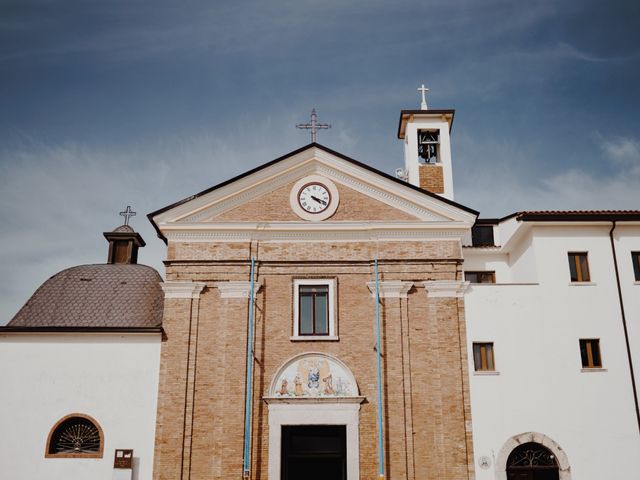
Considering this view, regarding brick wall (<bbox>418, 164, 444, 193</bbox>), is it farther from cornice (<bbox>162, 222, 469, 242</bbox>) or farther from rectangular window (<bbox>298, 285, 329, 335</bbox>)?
rectangular window (<bbox>298, 285, 329, 335</bbox>)

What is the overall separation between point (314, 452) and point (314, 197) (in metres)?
7.32

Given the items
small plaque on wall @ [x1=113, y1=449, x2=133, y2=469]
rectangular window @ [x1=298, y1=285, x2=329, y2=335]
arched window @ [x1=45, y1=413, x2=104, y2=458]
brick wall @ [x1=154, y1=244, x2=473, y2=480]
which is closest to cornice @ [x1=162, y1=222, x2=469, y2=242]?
brick wall @ [x1=154, y1=244, x2=473, y2=480]

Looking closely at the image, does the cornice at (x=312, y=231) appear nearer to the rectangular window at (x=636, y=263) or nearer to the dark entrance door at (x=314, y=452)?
the rectangular window at (x=636, y=263)

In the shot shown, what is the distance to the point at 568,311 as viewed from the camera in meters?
17.4

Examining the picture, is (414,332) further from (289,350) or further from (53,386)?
(53,386)

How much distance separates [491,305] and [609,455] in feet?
16.3

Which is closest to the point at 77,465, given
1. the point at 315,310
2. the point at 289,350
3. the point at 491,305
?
the point at 289,350

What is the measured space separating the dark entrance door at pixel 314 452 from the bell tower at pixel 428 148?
933cm

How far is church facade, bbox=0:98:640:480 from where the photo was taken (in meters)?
16.2

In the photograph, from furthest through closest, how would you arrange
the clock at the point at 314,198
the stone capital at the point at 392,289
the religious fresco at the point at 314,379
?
1. the clock at the point at 314,198
2. the stone capital at the point at 392,289
3. the religious fresco at the point at 314,379

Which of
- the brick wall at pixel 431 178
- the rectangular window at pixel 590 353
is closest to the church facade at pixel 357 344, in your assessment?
the rectangular window at pixel 590 353

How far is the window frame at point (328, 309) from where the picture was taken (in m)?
17.0

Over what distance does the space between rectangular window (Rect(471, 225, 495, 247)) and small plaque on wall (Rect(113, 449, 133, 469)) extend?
41.6ft

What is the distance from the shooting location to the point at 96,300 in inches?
742
